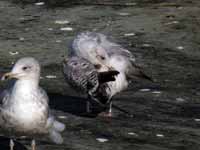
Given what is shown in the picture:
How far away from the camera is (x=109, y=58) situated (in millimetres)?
11812

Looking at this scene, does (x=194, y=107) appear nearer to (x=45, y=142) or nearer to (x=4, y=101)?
(x=45, y=142)

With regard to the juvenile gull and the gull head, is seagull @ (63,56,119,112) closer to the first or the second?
the juvenile gull

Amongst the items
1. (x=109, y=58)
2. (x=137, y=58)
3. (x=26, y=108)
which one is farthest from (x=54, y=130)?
(x=137, y=58)

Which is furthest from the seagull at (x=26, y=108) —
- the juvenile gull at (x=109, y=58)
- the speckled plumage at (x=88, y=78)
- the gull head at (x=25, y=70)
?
the juvenile gull at (x=109, y=58)

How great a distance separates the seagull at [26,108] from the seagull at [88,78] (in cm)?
188

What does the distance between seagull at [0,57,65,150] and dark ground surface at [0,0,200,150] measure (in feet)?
1.08

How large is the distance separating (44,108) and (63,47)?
18.2 feet

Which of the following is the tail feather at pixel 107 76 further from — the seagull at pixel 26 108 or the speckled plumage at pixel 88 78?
the seagull at pixel 26 108

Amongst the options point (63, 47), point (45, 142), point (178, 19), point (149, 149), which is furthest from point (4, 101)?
point (178, 19)

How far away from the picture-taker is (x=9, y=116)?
30.7 feet

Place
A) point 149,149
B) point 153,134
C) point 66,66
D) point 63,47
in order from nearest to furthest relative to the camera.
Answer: point 149,149, point 153,134, point 66,66, point 63,47

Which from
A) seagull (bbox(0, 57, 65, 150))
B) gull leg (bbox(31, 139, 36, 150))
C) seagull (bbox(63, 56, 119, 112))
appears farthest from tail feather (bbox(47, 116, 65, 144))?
seagull (bbox(63, 56, 119, 112))

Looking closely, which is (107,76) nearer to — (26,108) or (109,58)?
(109,58)

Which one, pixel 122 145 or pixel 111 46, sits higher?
pixel 111 46
